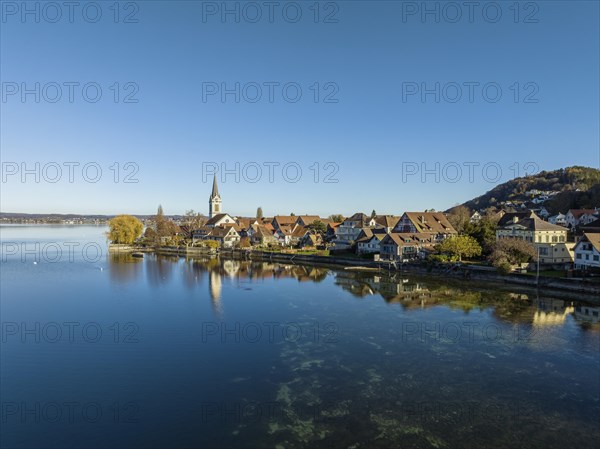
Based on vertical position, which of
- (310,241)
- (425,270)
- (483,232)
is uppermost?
(483,232)

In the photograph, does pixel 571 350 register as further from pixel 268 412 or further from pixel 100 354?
pixel 100 354

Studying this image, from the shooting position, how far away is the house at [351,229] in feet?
231

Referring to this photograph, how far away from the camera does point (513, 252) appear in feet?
141

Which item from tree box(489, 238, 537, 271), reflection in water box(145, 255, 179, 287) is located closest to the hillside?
tree box(489, 238, 537, 271)

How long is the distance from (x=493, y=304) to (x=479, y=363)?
14601 millimetres

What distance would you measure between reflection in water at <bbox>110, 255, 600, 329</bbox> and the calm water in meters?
0.33

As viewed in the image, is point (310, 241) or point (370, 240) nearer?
point (370, 240)

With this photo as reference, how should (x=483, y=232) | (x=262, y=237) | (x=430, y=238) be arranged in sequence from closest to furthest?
(x=483, y=232), (x=430, y=238), (x=262, y=237)

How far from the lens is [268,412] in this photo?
14945mm

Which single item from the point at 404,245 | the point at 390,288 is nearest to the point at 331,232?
the point at 404,245

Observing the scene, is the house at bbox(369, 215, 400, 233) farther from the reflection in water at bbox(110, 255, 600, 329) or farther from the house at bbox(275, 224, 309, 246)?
the reflection in water at bbox(110, 255, 600, 329)

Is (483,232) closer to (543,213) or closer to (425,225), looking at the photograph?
(425,225)

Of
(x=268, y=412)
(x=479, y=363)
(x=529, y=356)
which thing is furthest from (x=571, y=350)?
(x=268, y=412)

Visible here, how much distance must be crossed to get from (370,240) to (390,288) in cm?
2139
